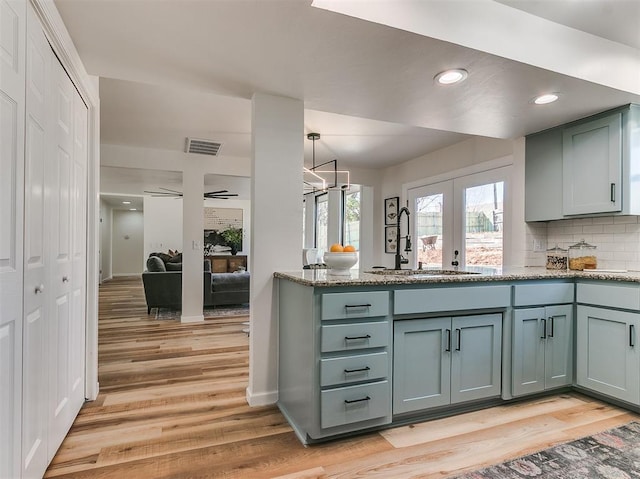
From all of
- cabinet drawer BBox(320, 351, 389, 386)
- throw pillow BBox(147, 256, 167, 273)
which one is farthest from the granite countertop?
throw pillow BBox(147, 256, 167, 273)

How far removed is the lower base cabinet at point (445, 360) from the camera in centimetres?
210

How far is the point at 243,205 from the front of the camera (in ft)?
35.5

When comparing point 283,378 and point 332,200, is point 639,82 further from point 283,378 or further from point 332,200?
point 332,200

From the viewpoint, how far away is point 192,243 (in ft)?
16.5

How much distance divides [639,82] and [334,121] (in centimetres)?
240

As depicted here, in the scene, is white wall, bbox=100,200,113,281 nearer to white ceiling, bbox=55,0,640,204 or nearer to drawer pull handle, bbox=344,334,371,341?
white ceiling, bbox=55,0,640,204

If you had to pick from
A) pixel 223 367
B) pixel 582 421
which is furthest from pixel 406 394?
pixel 223 367

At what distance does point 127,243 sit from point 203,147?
330 inches

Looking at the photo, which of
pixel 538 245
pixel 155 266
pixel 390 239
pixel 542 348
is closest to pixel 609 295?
pixel 542 348

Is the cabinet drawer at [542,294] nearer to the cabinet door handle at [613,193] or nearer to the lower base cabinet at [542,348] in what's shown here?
the lower base cabinet at [542,348]

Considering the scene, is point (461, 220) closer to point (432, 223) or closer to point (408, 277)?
point (432, 223)

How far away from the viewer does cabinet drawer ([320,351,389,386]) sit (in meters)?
1.90

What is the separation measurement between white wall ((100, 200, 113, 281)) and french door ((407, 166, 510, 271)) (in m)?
8.64

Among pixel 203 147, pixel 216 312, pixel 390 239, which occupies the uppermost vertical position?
pixel 203 147
